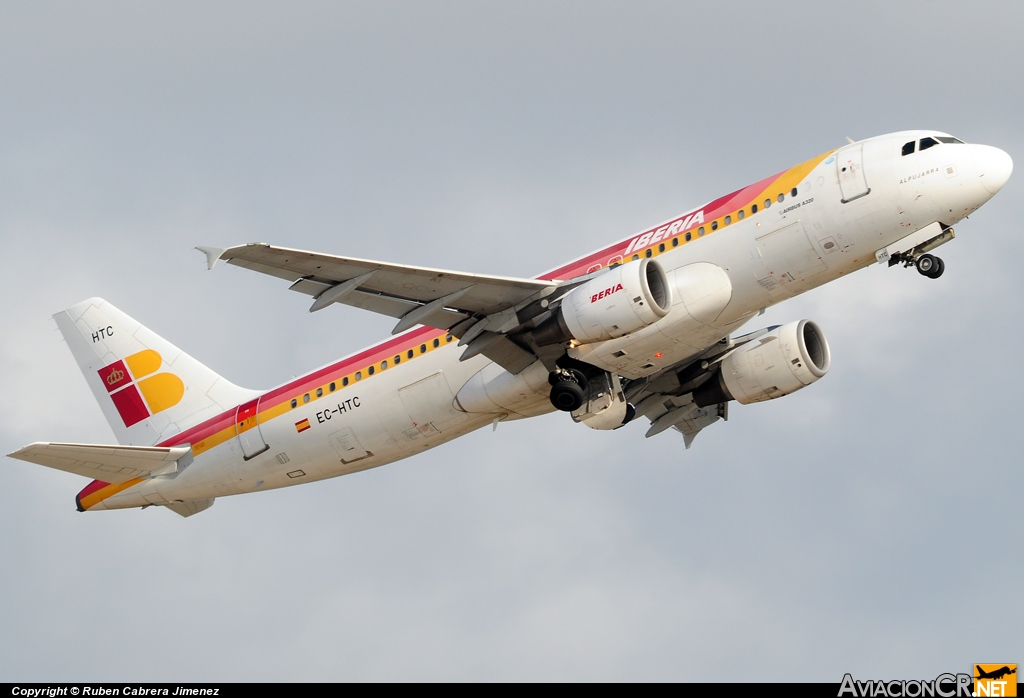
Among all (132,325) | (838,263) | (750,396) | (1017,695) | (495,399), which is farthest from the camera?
(132,325)

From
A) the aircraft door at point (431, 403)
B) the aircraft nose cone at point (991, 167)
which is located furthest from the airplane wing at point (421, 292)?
the aircraft nose cone at point (991, 167)

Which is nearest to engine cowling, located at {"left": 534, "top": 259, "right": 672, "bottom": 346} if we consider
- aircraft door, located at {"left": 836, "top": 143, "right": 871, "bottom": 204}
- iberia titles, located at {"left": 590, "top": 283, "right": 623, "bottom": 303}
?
iberia titles, located at {"left": 590, "top": 283, "right": 623, "bottom": 303}

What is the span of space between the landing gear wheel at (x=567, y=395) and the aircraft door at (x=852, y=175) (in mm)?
8029

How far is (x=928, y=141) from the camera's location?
28.9 metres

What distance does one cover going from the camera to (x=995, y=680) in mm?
26266

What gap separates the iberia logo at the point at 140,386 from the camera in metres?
38.2

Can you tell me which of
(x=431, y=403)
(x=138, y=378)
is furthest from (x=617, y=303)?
(x=138, y=378)

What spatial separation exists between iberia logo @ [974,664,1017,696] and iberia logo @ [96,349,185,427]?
24518 millimetres

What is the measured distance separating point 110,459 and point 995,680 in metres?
24.1

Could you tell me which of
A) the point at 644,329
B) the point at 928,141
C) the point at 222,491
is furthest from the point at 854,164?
the point at 222,491

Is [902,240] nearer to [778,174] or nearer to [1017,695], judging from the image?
[778,174]

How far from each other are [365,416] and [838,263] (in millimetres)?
13194

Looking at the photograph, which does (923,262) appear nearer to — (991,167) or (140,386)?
(991,167)

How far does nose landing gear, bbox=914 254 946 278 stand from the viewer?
29.3 m
